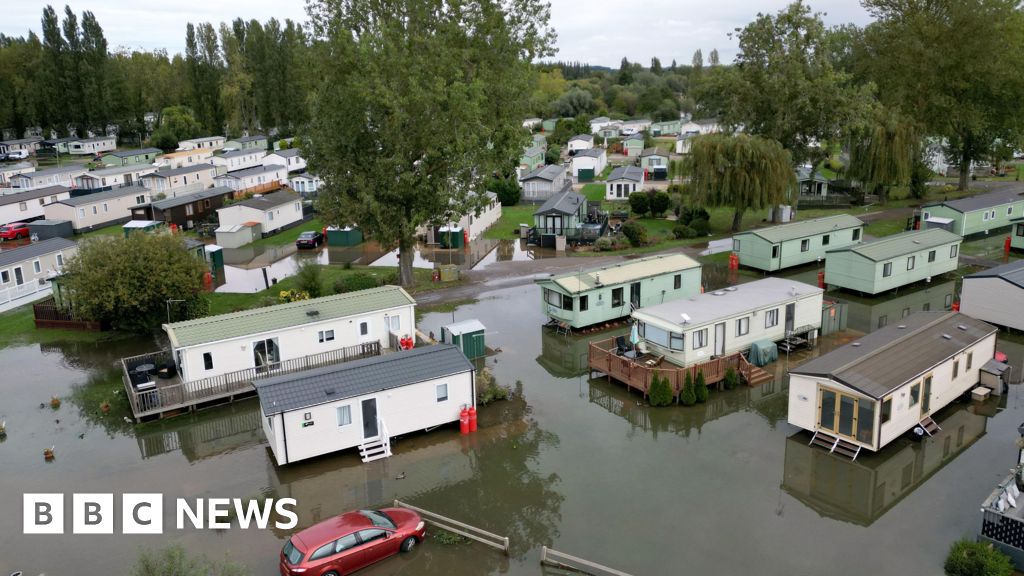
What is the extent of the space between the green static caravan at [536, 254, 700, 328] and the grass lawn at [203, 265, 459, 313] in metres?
9.36

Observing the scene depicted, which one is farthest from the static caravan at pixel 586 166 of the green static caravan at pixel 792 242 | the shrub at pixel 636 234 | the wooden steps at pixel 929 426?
the wooden steps at pixel 929 426

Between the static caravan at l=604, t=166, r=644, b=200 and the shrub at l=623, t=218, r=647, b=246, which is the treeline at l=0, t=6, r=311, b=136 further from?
the shrub at l=623, t=218, r=647, b=246

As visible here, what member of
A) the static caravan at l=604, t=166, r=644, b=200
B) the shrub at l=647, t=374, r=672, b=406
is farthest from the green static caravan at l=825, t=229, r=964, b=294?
the static caravan at l=604, t=166, r=644, b=200

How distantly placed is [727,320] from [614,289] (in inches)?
252

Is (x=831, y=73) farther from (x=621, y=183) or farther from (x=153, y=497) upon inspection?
(x=153, y=497)

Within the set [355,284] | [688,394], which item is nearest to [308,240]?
[355,284]

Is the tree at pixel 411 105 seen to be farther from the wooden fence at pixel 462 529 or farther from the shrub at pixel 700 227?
the wooden fence at pixel 462 529

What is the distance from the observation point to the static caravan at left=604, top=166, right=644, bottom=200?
6141 centimetres

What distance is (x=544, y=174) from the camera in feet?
212

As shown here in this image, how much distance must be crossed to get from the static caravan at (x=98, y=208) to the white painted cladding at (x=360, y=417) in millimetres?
44090

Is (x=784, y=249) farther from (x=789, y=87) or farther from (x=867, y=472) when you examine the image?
(x=867, y=472)

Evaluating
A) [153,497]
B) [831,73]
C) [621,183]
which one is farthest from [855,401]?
[621,183]

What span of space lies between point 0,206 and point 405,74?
135 ft

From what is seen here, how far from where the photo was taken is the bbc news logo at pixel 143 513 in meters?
17.7
